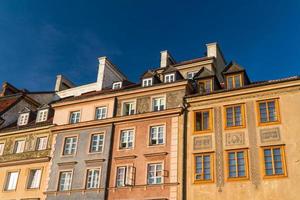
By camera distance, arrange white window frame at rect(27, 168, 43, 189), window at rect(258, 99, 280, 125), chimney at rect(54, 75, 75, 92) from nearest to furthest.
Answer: window at rect(258, 99, 280, 125), white window frame at rect(27, 168, 43, 189), chimney at rect(54, 75, 75, 92)

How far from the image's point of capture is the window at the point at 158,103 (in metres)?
31.1

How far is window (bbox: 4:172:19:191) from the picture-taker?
35.2 meters

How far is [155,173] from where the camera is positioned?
2853 centimetres

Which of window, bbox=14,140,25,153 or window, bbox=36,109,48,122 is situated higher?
window, bbox=36,109,48,122

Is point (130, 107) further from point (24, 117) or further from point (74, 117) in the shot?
point (24, 117)

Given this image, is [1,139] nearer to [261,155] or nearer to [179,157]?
[179,157]

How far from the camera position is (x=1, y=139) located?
38594 millimetres

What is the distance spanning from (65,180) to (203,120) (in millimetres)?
11956

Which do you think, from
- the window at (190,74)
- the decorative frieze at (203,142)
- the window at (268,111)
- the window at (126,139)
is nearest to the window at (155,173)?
the window at (126,139)

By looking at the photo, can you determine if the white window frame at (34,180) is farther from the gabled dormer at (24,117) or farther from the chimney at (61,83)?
the chimney at (61,83)

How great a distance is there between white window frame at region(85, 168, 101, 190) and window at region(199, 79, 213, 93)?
9971 mm

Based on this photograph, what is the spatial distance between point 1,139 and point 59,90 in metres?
11.9

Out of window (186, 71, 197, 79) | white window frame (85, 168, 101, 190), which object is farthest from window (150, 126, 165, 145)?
window (186, 71, 197, 79)

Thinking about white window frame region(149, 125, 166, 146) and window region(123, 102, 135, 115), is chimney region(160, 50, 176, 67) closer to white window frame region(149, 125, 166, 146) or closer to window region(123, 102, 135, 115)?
window region(123, 102, 135, 115)
